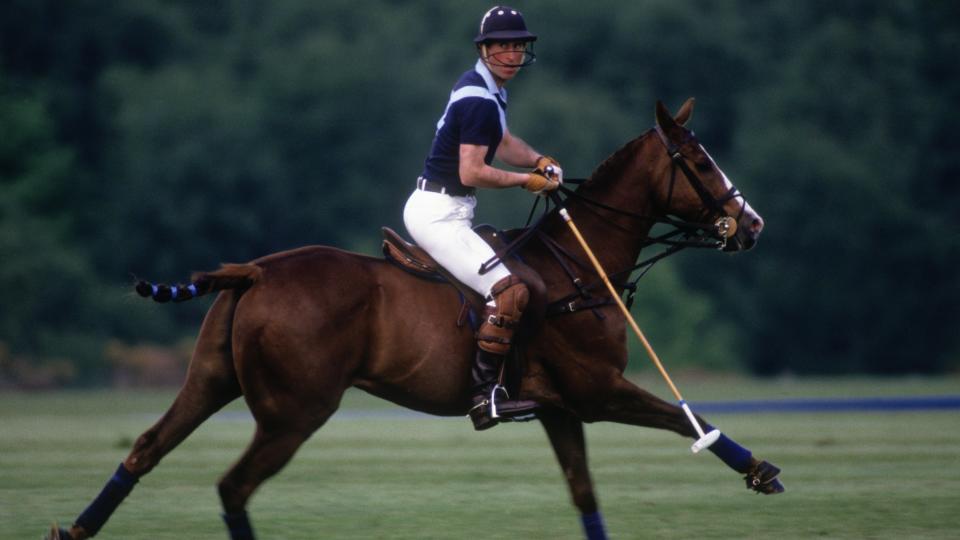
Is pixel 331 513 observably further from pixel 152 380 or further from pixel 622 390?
pixel 152 380

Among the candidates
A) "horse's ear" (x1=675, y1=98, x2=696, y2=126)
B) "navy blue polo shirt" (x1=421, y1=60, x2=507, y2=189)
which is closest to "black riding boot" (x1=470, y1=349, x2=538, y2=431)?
"navy blue polo shirt" (x1=421, y1=60, x2=507, y2=189)

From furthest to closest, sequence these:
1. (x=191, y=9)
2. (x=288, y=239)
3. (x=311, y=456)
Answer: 1. (x=191, y=9)
2. (x=288, y=239)
3. (x=311, y=456)

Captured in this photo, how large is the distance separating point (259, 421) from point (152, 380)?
42313 millimetres

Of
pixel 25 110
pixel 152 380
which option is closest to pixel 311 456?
pixel 152 380

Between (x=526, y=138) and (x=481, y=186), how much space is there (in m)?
48.3

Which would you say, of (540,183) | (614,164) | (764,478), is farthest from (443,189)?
(764,478)

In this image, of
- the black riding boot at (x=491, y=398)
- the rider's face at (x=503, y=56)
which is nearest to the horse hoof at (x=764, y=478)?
the black riding boot at (x=491, y=398)

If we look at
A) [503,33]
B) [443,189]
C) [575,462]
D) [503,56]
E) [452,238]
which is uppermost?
[503,33]

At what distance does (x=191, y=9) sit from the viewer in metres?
73.9

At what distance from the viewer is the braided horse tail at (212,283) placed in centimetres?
890

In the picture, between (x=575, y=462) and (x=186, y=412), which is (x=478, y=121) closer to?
(x=575, y=462)

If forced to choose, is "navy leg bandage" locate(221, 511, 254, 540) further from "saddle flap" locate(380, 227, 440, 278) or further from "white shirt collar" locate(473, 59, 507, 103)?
"white shirt collar" locate(473, 59, 507, 103)

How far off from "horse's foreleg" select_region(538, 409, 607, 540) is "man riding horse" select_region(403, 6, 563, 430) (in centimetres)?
35

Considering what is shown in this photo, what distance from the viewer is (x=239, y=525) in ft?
28.6
